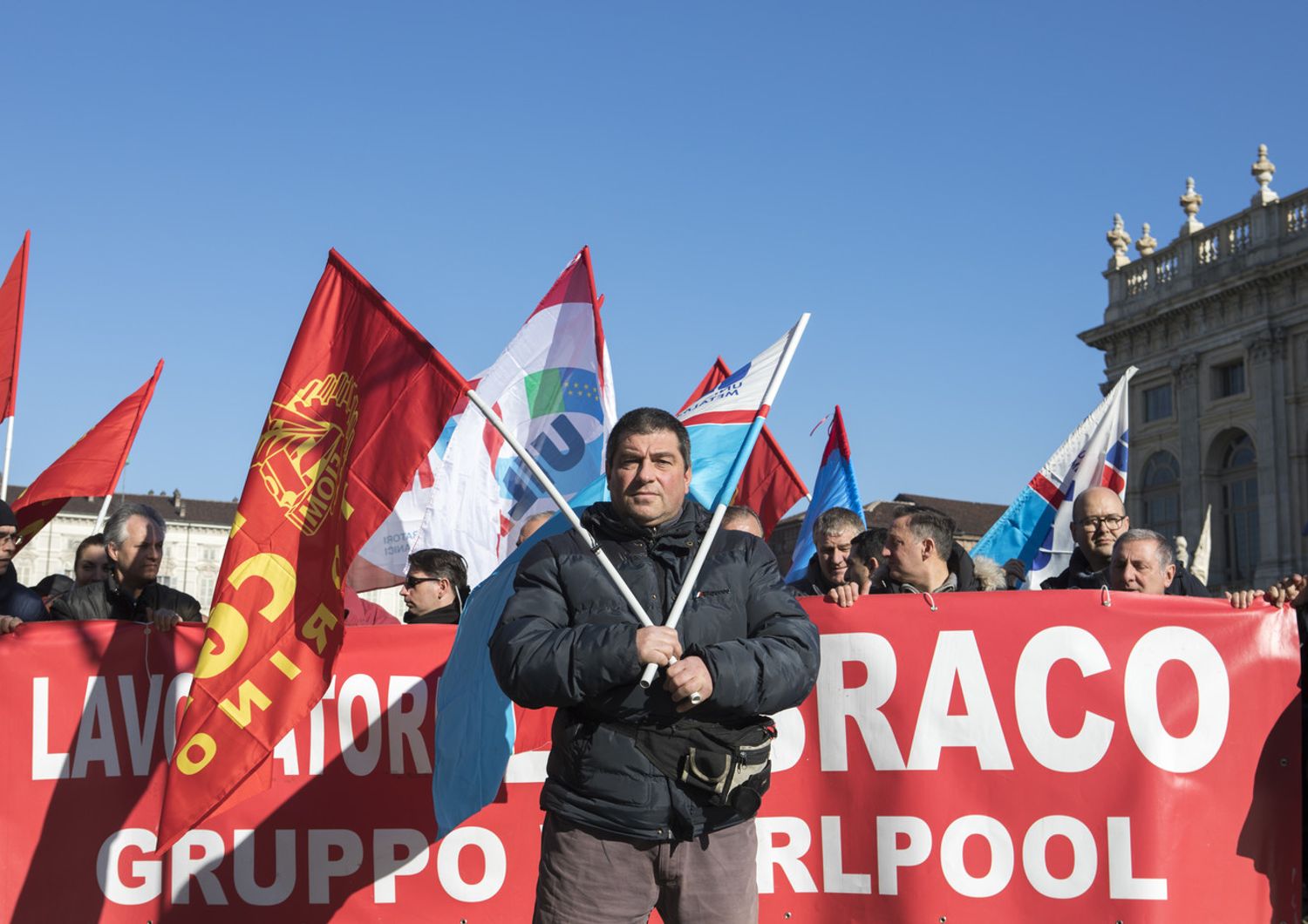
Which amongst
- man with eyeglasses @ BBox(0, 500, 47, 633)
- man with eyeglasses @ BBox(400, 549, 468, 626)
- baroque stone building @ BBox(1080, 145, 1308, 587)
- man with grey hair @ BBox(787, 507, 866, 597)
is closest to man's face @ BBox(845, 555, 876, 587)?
man with grey hair @ BBox(787, 507, 866, 597)

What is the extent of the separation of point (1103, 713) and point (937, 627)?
0.72m

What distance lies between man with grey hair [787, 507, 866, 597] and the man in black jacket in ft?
10.9

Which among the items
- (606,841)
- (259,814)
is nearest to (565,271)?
(259,814)

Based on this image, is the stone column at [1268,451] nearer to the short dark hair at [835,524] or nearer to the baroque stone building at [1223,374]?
the baroque stone building at [1223,374]

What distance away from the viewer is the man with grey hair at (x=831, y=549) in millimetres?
7105

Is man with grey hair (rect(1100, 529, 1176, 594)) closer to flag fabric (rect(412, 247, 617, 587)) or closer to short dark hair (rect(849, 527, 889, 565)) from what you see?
A: short dark hair (rect(849, 527, 889, 565))

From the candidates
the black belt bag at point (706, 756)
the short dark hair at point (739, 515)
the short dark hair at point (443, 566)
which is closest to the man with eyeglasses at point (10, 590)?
the short dark hair at point (443, 566)

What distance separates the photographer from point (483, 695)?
516 cm

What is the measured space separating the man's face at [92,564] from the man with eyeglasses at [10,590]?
59.5 inches

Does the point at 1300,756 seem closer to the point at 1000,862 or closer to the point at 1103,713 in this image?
the point at 1103,713

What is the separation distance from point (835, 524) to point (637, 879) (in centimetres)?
378

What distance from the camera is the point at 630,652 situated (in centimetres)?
340

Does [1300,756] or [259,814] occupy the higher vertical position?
[1300,756]

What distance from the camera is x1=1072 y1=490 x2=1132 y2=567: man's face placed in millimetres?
6836
